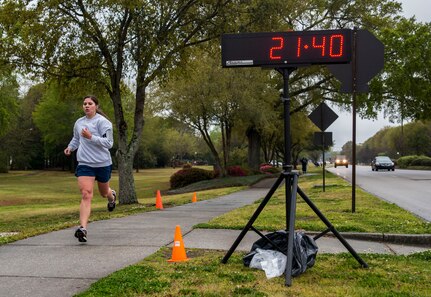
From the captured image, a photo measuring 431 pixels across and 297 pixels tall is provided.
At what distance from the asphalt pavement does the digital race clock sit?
8.15 ft

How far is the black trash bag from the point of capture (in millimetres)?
4488

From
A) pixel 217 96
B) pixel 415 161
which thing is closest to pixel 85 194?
pixel 217 96

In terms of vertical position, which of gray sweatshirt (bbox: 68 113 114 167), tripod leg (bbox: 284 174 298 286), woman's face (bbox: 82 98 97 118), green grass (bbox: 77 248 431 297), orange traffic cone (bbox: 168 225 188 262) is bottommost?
green grass (bbox: 77 248 431 297)

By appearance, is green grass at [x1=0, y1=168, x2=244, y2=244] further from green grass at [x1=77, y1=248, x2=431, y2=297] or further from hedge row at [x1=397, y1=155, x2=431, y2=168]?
hedge row at [x1=397, y1=155, x2=431, y2=168]

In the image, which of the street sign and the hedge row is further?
the hedge row

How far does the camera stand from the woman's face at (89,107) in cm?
632

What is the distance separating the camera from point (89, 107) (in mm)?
6328

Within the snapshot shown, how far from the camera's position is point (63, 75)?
47.0 ft

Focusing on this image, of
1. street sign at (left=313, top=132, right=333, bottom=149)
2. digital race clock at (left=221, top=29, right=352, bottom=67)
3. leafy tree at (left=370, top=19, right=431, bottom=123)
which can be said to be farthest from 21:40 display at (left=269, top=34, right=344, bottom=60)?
leafy tree at (left=370, top=19, right=431, bottom=123)

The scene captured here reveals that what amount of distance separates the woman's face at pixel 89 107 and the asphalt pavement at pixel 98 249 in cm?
184

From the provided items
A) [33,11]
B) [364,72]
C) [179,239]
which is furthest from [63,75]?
[179,239]

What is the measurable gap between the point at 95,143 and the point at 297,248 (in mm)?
3200

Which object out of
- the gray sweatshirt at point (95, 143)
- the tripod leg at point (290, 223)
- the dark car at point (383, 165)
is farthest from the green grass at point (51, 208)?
the dark car at point (383, 165)

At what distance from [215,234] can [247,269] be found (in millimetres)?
2393
